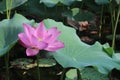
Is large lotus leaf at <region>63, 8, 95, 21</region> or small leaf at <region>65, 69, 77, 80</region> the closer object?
small leaf at <region>65, 69, 77, 80</region>

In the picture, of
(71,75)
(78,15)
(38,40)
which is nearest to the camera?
(38,40)

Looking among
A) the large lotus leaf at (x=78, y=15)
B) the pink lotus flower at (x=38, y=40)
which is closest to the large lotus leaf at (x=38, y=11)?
the large lotus leaf at (x=78, y=15)

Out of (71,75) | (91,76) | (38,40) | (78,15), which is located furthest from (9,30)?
(78,15)

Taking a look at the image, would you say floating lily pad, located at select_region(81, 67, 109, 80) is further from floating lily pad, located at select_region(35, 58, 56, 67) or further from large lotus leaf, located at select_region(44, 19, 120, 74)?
large lotus leaf, located at select_region(44, 19, 120, 74)

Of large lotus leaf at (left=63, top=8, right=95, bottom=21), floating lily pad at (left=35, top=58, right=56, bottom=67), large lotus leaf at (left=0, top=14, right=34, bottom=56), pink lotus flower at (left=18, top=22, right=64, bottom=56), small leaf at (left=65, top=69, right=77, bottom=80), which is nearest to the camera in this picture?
pink lotus flower at (left=18, top=22, right=64, bottom=56)

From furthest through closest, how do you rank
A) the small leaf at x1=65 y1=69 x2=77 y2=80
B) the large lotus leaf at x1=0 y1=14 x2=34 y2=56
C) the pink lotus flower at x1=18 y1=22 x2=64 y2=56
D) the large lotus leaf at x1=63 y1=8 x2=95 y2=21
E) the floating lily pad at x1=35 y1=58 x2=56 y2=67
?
the large lotus leaf at x1=63 y1=8 x2=95 y2=21, the floating lily pad at x1=35 y1=58 x2=56 y2=67, the small leaf at x1=65 y1=69 x2=77 y2=80, the large lotus leaf at x1=0 y1=14 x2=34 y2=56, the pink lotus flower at x1=18 y1=22 x2=64 y2=56

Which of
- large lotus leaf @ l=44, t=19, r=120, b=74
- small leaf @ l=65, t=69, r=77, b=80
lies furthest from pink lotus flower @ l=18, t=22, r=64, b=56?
small leaf @ l=65, t=69, r=77, b=80

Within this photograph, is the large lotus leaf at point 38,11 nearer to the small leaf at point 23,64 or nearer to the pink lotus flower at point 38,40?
the small leaf at point 23,64

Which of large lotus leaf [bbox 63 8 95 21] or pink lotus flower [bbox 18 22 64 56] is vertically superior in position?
pink lotus flower [bbox 18 22 64 56]

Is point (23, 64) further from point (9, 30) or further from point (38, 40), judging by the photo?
point (38, 40)
